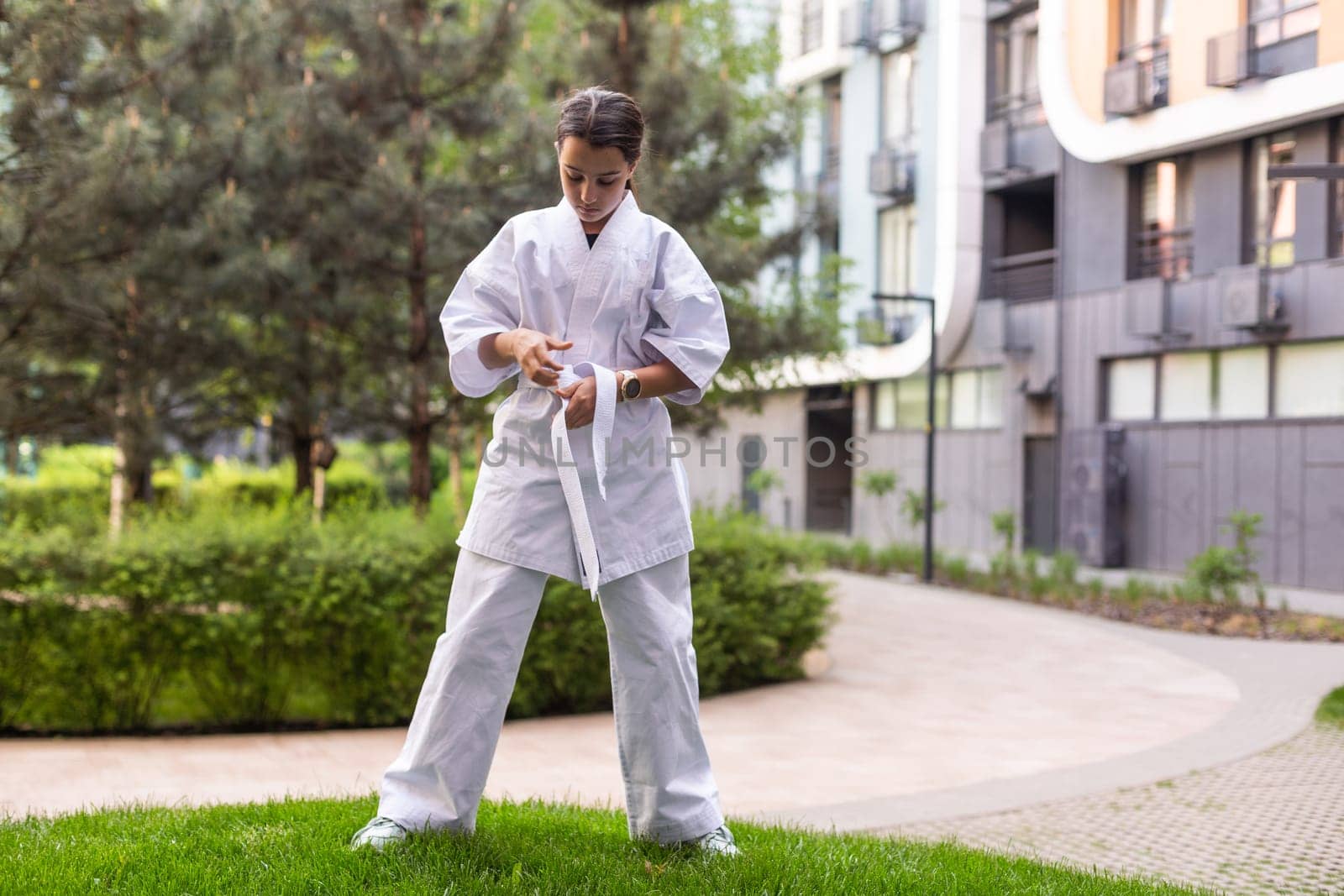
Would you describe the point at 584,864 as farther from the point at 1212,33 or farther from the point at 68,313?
the point at 1212,33

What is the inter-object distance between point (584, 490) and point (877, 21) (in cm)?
1920

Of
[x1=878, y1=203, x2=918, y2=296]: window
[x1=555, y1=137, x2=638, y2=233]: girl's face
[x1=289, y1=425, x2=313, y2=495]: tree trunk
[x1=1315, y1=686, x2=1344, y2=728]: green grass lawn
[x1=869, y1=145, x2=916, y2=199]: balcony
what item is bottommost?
[x1=1315, y1=686, x2=1344, y2=728]: green grass lawn

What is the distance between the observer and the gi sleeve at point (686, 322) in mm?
2986

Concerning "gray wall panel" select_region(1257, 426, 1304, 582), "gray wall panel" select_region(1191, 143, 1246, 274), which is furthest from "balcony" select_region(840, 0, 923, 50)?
"gray wall panel" select_region(1257, 426, 1304, 582)

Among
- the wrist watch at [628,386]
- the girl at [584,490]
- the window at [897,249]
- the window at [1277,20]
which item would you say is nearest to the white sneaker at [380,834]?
the girl at [584,490]

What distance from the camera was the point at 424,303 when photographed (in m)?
9.05

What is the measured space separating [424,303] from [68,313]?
7.53 ft

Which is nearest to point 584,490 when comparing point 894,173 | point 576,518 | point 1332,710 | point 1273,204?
point 576,518

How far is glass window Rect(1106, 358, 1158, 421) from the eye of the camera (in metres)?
17.0

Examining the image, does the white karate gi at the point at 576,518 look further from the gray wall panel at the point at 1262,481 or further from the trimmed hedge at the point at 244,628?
the gray wall panel at the point at 1262,481

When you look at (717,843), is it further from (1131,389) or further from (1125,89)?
(1131,389)

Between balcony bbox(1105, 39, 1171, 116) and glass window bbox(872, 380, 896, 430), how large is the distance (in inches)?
309

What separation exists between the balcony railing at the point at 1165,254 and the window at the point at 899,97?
4.85m

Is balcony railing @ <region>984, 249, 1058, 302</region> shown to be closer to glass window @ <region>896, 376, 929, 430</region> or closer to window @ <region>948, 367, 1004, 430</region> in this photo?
window @ <region>948, 367, 1004, 430</region>
